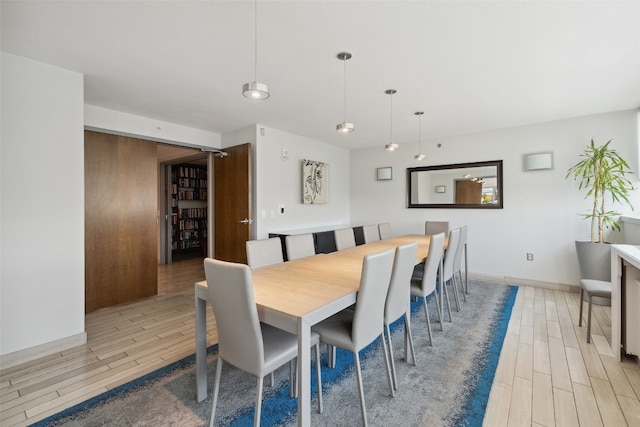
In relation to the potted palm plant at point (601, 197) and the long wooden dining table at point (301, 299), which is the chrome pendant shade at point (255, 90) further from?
the potted palm plant at point (601, 197)

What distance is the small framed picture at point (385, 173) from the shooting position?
559 cm

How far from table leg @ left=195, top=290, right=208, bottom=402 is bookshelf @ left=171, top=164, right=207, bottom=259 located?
17.8ft

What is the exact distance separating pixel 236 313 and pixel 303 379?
0.44 metres

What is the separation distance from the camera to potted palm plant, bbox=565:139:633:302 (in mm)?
3439

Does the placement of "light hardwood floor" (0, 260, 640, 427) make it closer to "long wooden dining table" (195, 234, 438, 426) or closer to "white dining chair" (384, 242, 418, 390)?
"white dining chair" (384, 242, 418, 390)

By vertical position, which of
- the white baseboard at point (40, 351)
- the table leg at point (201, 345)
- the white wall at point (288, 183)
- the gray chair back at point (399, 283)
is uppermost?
the white wall at point (288, 183)

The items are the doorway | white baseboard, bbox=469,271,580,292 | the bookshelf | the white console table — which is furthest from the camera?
the bookshelf

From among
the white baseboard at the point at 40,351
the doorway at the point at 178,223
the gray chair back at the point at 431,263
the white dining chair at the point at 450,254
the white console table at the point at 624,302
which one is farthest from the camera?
the doorway at the point at 178,223

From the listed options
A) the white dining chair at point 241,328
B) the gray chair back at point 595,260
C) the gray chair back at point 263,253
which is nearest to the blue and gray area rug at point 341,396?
the white dining chair at point 241,328

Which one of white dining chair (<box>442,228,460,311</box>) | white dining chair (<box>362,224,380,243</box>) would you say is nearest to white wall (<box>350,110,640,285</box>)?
white dining chair (<box>362,224,380,243</box>)

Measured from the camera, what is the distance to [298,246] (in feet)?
9.27

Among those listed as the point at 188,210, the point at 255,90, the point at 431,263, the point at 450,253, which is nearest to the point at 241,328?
the point at 255,90

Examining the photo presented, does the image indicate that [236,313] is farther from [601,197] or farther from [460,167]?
[601,197]

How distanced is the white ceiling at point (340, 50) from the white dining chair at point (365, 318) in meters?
1.55
